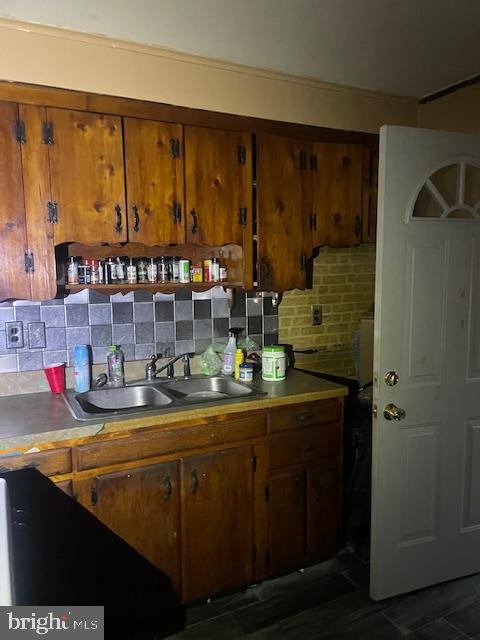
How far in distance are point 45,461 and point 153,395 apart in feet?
2.27

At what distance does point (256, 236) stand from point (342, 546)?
1693mm

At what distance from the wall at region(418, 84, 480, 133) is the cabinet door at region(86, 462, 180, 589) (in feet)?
7.60

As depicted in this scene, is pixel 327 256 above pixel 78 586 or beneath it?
above

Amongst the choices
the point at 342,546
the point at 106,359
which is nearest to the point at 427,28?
the point at 106,359

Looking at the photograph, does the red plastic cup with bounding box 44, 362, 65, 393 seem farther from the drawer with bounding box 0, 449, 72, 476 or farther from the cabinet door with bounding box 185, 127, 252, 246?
the cabinet door with bounding box 185, 127, 252, 246

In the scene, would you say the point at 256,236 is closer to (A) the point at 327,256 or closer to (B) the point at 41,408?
(A) the point at 327,256

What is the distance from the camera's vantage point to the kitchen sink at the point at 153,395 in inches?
78.5

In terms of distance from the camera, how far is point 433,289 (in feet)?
6.63

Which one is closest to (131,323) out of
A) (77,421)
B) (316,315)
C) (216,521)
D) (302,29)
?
(77,421)

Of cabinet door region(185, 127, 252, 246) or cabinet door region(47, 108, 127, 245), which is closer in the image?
cabinet door region(47, 108, 127, 245)

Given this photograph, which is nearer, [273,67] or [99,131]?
[99,131]

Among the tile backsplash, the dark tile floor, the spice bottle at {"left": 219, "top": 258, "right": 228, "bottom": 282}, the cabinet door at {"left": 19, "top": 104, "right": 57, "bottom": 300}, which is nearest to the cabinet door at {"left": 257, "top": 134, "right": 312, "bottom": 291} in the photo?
the spice bottle at {"left": 219, "top": 258, "right": 228, "bottom": 282}

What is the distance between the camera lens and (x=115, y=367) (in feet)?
7.57

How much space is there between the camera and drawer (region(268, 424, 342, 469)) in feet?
7.15
